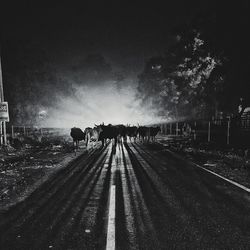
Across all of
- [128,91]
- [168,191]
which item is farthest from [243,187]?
[128,91]

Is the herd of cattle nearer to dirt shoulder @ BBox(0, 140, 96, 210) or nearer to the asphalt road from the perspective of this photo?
dirt shoulder @ BBox(0, 140, 96, 210)

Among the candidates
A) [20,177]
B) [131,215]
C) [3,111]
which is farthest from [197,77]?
[131,215]

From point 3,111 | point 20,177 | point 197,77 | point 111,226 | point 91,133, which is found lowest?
point 111,226

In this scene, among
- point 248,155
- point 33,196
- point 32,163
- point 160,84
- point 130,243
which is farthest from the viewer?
point 160,84

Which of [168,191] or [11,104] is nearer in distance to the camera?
[168,191]

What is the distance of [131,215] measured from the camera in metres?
6.12

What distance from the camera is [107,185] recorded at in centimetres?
884

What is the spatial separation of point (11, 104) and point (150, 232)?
159 feet

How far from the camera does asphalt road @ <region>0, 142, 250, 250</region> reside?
4.93m

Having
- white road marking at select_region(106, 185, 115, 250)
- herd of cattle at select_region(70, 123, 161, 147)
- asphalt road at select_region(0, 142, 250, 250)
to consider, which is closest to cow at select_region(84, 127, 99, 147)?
herd of cattle at select_region(70, 123, 161, 147)

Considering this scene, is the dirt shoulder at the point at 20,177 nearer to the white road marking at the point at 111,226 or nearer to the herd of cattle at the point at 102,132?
the white road marking at the point at 111,226

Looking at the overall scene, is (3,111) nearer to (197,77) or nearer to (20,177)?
(20,177)

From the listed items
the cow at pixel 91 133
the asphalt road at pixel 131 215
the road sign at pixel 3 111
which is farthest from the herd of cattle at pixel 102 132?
the asphalt road at pixel 131 215

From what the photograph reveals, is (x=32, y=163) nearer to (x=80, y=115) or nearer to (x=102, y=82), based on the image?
(x=80, y=115)
